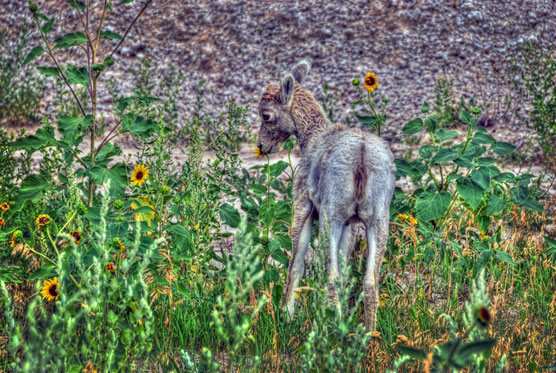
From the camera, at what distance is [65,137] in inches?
159

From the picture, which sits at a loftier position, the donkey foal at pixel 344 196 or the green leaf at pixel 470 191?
the donkey foal at pixel 344 196

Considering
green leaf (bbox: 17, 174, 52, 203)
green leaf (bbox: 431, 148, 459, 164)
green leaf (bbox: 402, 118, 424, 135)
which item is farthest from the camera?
green leaf (bbox: 402, 118, 424, 135)

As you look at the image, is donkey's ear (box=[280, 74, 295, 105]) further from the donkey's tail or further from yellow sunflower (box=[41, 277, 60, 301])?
yellow sunflower (box=[41, 277, 60, 301])

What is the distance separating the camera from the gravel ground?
11.3m

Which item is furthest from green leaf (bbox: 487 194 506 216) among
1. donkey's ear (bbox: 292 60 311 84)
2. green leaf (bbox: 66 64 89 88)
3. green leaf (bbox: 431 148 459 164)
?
green leaf (bbox: 66 64 89 88)

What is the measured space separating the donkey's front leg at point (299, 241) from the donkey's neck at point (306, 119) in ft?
2.39

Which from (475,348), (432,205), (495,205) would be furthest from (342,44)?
(475,348)

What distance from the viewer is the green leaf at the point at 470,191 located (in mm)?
4363

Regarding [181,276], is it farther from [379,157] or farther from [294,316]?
[379,157]

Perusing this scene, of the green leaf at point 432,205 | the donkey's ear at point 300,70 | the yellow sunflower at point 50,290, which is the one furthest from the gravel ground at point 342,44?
the yellow sunflower at point 50,290

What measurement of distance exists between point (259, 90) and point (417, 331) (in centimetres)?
857

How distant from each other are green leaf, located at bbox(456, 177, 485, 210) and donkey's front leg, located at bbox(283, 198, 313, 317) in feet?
3.98

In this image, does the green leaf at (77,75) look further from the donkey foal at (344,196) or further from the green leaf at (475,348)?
the green leaf at (475,348)

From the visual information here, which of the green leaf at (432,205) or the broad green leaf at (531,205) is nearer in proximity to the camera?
the green leaf at (432,205)
